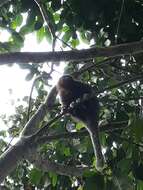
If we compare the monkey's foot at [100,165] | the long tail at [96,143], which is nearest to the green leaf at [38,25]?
the long tail at [96,143]

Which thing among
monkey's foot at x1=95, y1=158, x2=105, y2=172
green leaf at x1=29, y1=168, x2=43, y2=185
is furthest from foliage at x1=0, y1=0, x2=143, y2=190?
monkey's foot at x1=95, y1=158, x2=105, y2=172

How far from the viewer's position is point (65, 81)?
4012 mm

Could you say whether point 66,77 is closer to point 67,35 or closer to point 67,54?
point 67,35

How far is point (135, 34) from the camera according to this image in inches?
165

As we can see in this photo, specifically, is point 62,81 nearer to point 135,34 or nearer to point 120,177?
point 135,34

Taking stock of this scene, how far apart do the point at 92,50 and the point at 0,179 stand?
1125mm

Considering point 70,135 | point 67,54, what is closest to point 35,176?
point 70,135

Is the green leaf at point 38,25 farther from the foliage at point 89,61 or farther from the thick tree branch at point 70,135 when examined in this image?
the thick tree branch at point 70,135

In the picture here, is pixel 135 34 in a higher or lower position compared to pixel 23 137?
higher

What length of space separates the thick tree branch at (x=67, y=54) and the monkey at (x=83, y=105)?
1.77 ft

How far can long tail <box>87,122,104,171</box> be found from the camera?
328 cm

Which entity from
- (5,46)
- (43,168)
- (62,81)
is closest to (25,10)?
(5,46)

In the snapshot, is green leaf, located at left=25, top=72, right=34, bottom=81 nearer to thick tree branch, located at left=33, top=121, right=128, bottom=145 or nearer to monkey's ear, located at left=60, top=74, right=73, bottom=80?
monkey's ear, located at left=60, top=74, right=73, bottom=80

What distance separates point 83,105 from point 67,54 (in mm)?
1084
